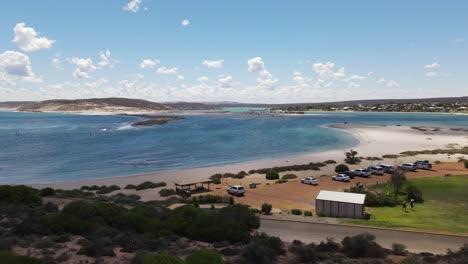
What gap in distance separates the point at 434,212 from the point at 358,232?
10373mm

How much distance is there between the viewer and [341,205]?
26922 mm

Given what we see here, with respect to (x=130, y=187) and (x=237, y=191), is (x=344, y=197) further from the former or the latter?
(x=130, y=187)

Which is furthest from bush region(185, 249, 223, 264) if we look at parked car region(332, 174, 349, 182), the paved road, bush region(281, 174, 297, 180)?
bush region(281, 174, 297, 180)

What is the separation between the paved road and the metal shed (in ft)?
14.1

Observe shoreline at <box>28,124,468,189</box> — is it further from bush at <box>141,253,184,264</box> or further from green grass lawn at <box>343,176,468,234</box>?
bush at <box>141,253,184,264</box>

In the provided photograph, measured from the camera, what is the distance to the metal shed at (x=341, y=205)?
2613cm

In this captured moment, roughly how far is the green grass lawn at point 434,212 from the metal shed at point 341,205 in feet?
4.30

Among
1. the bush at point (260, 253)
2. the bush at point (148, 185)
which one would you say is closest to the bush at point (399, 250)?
the bush at point (260, 253)

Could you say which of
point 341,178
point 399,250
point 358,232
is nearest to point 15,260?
point 399,250

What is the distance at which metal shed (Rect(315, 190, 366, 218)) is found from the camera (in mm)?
26133

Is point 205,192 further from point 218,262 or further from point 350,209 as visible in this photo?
point 218,262

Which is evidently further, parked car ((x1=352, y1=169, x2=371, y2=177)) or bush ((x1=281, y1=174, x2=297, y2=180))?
bush ((x1=281, y1=174, x2=297, y2=180))

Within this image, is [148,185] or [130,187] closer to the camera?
[130,187]

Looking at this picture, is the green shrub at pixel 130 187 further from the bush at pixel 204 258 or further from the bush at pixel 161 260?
the bush at pixel 161 260
